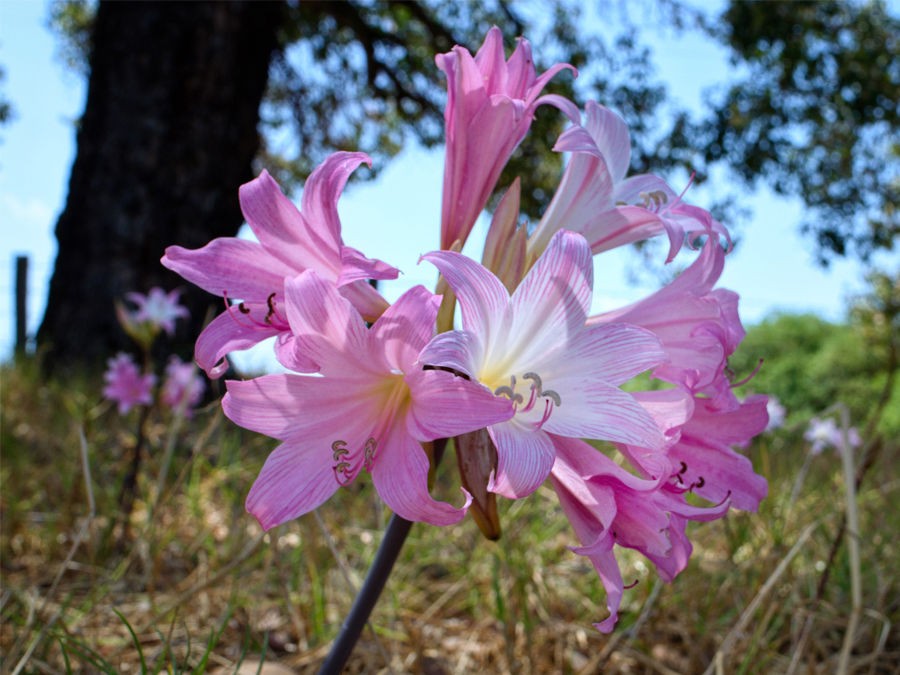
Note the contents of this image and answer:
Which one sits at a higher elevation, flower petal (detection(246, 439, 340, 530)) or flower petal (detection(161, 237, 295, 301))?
flower petal (detection(161, 237, 295, 301))

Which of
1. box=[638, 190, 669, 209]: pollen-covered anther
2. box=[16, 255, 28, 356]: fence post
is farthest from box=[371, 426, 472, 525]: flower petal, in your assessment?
box=[16, 255, 28, 356]: fence post

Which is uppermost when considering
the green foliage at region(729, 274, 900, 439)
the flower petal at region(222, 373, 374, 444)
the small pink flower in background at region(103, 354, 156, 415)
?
the green foliage at region(729, 274, 900, 439)

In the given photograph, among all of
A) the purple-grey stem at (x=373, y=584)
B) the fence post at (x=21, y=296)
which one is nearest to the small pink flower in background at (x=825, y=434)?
the purple-grey stem at (x=373, y=584)

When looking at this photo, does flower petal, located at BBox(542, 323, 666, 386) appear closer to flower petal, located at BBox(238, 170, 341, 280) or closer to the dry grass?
flower petal, located at BBox(238, 170, 341, 280)

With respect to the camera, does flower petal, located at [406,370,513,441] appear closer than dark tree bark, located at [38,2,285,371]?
Yes

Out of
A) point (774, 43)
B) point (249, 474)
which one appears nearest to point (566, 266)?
point (249, 474)

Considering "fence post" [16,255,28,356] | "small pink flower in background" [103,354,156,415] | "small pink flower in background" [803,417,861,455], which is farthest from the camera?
"fence post" [16,255,28,356]

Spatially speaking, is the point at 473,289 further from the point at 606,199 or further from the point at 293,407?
the point at 606,199

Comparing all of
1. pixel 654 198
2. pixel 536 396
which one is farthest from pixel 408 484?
pixel 654 198
